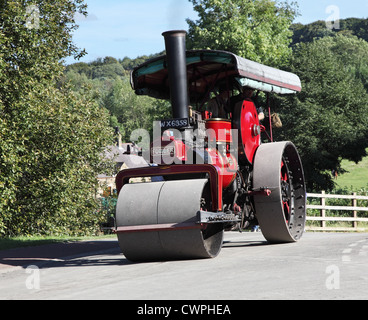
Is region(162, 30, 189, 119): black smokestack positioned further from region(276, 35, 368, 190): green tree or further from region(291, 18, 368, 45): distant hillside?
region(291, 18, 368, 45): distant hillside

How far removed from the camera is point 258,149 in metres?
11.5

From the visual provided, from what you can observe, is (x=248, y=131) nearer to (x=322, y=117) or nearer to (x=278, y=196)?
(x=278, y=196)

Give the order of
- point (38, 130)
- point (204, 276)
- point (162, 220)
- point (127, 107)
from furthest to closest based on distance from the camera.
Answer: point (127, 107)
point (38, 130)
point (162, 220)
point (204, 276)

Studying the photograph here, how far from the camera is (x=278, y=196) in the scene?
1093 cm

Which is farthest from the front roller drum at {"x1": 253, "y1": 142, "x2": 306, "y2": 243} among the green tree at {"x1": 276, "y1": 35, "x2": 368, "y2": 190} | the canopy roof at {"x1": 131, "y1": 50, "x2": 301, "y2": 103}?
the green tree at {"x1": 276, "y1": 35, "x2": 368, "y2": 190}

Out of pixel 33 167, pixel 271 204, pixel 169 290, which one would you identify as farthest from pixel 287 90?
pixel 33 167

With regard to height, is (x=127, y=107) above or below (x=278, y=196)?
above

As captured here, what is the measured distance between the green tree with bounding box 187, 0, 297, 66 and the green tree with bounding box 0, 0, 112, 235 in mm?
19269

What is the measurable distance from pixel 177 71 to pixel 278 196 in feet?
9.11

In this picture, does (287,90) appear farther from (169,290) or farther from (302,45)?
(302,45)

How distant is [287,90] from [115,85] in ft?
375

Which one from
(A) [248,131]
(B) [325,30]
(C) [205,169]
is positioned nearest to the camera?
(C) [205,169]

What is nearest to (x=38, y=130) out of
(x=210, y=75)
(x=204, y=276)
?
(x=210, y=75)

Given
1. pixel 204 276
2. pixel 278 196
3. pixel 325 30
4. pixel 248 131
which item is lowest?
pixel 204 276
